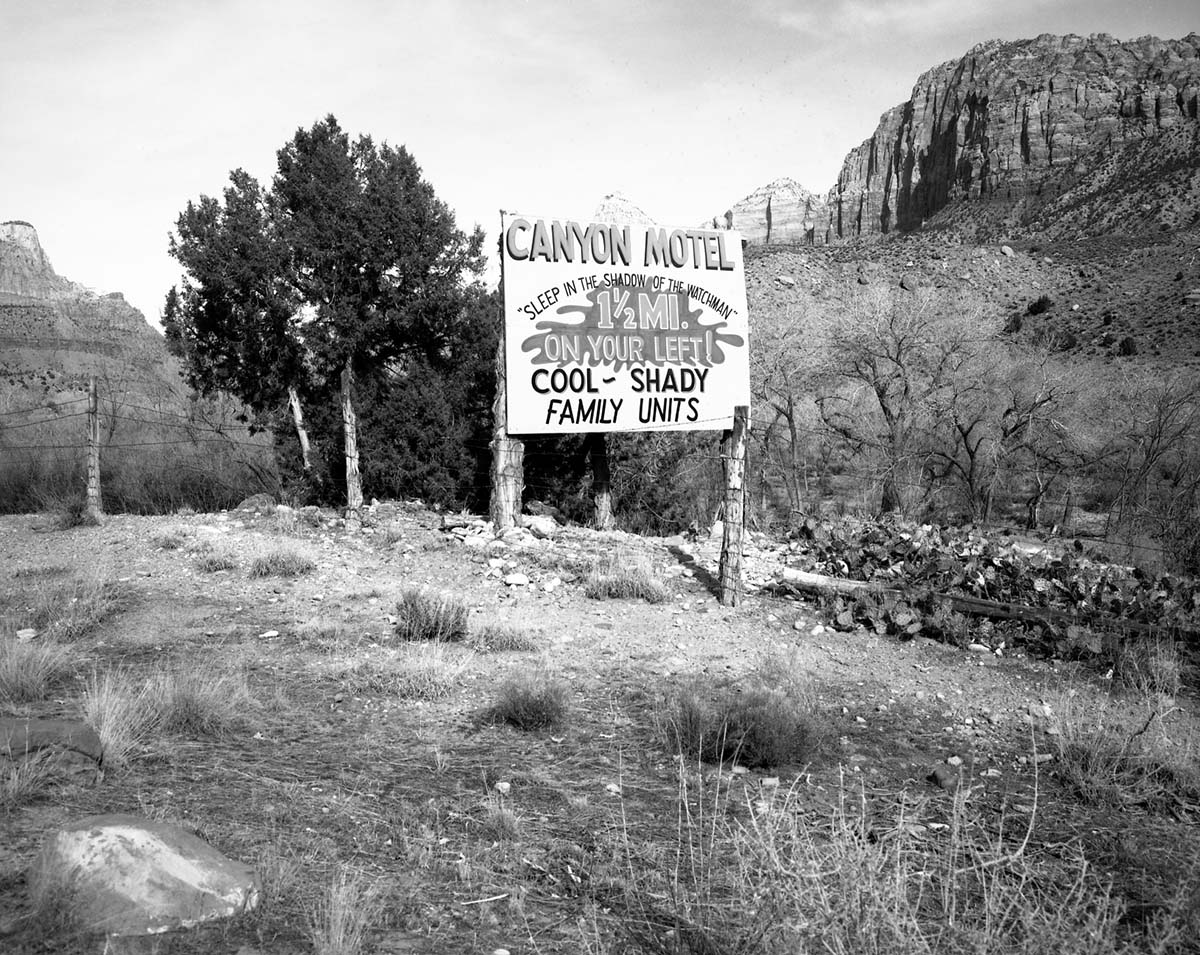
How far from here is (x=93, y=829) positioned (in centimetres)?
371

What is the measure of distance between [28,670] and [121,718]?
1576mm

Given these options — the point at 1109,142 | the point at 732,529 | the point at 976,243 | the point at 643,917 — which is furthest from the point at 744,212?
→ the point at 643,917

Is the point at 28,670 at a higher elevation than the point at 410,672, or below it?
higher

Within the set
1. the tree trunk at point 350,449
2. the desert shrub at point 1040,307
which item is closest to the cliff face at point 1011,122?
the desert shrub at point 1040,307

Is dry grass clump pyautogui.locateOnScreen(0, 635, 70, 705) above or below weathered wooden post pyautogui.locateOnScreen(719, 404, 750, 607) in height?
below

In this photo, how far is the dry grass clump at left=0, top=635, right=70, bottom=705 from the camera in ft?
20.7

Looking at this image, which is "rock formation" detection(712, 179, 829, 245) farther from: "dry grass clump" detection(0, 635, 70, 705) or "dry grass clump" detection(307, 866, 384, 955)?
"dry grass clump" detection(307, 866, 384, 955)

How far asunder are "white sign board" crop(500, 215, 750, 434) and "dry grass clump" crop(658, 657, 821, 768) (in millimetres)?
6256

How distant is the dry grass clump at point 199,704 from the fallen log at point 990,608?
656 cm

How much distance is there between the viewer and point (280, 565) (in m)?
11.4

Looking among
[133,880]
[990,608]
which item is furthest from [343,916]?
[990,608]

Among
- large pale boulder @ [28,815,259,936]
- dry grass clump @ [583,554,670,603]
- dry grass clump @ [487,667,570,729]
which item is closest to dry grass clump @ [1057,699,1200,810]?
dry grass clump @ [487,667,570,729]

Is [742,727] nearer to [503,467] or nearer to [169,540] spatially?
[503,467]

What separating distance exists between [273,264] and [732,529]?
1400 centimetres
